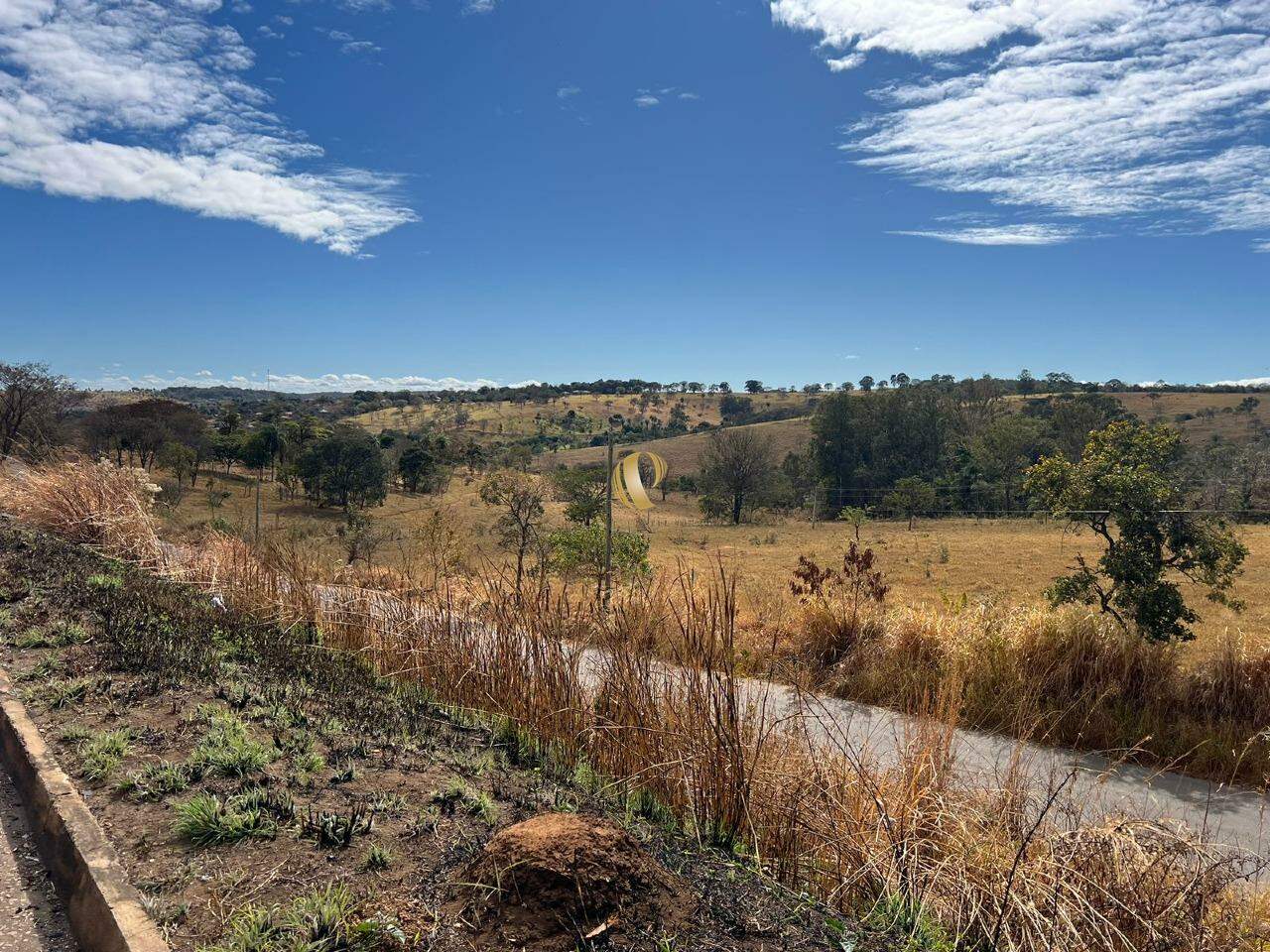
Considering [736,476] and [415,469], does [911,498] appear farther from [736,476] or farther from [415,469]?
[415,469]

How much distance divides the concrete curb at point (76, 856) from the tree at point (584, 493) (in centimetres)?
1660

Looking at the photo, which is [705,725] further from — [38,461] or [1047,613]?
[38,461]

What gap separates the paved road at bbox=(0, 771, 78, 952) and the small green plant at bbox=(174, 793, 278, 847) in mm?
437

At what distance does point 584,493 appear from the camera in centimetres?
2164

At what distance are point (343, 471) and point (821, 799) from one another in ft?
114

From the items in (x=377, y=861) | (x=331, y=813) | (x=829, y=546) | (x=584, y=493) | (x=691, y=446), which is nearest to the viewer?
(x=377, y=861)

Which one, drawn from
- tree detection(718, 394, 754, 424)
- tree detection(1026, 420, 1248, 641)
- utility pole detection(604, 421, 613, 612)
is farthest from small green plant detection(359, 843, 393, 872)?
tree detection(718, 394, 754, 424)

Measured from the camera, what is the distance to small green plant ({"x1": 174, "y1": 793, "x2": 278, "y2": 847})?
279cm

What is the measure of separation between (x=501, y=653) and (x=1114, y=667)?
5.32 meters

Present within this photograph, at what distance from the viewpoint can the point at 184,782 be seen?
3.23 metres

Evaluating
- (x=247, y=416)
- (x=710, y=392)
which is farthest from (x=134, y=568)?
(x=710, y=392)

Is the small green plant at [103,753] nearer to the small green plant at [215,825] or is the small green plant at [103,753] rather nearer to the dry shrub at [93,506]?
the small green plant at [215,825]

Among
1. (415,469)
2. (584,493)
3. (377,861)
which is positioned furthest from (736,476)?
(377,861)

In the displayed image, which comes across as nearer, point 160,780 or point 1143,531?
point 160,780
